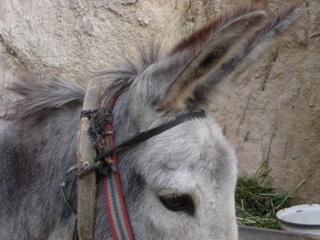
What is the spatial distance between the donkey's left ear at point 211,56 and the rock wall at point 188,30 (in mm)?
2317

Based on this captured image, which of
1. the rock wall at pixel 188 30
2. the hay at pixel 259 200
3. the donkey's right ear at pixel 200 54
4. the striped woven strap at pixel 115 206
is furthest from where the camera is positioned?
the rock wall at pixel 188 30

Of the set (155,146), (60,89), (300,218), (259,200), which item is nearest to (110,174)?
(155,146)

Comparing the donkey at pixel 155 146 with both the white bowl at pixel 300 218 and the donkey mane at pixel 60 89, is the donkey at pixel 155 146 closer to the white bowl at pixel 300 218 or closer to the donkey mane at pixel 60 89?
the donkey mane at pixel 60 89

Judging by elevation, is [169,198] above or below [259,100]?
below

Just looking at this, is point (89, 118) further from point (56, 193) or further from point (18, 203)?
point (18, 203)

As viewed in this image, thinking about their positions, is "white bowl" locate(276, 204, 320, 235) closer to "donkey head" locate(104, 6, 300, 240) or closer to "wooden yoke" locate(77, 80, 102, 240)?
"donkey head" locate(104, 6, 300, 240)

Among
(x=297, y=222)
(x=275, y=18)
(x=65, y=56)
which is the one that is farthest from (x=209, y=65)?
(x=65, y=56)

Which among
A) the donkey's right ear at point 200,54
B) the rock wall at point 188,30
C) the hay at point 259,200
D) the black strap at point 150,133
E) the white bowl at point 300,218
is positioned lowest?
the white bowl at point 300,218

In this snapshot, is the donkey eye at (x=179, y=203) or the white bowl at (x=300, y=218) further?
the white bowl at (x=300, y=218)

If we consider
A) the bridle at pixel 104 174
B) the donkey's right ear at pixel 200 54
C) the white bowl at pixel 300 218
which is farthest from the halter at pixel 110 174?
the white bowl at pixel 300 218

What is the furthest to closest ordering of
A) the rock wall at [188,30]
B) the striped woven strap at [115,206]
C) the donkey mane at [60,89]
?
1. the rock wall at [188,30]
2. the donkey mane at [60,89]
3. the striped woven strap at [115,206]

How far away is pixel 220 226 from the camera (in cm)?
165

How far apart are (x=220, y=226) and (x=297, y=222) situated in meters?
2.11

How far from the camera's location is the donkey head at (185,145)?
63.2 inches
